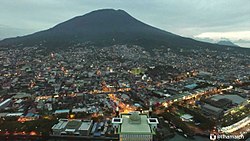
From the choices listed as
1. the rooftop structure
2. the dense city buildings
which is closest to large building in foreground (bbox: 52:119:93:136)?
the dense city buildings

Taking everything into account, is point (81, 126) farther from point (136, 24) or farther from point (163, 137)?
point (136, 24)

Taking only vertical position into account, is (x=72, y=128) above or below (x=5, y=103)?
below

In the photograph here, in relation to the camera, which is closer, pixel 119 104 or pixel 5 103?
pixel 5 103
